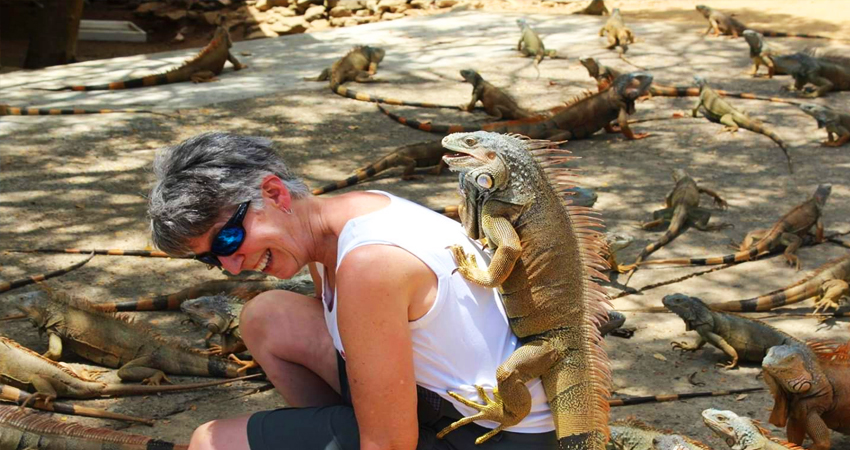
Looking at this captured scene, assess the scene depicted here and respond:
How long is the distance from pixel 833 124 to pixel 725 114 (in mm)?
861

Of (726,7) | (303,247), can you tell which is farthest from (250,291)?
(726,7)

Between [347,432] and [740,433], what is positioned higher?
[347,432]

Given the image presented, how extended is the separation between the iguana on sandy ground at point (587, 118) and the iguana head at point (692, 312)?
10.7ft

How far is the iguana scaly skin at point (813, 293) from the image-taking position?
4633mm

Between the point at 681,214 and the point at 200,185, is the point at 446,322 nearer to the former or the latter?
the point at 200,185

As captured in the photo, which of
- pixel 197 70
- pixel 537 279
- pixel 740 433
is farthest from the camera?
pixel 197 70

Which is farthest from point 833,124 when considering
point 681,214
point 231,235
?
point 231,235

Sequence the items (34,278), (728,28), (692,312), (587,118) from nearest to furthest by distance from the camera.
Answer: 1. (692,312)
2. (34,278)
3. (587,118)
4. (728,28)

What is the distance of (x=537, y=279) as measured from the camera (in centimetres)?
270

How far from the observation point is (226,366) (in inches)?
153

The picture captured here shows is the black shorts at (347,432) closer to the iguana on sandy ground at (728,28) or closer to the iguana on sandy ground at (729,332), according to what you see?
the iguana on sandy ground at (729,332)

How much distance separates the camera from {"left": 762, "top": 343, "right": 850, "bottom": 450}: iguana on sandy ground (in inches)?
133

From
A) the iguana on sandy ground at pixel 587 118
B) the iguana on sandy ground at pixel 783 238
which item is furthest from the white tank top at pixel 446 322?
the iguana on sandy ground at pixel 587 118

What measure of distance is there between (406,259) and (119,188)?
4217mm
